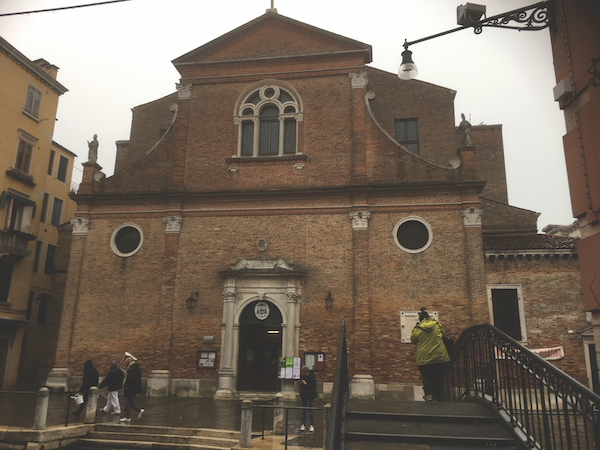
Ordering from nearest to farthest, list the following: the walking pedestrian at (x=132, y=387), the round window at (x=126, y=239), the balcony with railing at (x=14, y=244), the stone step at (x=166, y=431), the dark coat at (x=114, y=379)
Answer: the stone step at (x=166, y=431) < the walking pedestrian at (x=132, y=387) < the dark coat at (x=114, y=379) < the round window at (x=126, y=239) < the balcony with railing at (x=14, y=244)

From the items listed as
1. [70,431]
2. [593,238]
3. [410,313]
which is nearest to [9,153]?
[70,431]

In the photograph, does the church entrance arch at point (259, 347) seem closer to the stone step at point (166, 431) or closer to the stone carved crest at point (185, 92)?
the stone step at point (166, 431)

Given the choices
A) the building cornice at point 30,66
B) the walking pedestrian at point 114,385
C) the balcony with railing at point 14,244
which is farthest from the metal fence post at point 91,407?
the building cornice at point 30,66

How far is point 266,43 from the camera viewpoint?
2002 cm

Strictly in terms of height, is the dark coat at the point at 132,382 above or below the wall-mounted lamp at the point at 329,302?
below

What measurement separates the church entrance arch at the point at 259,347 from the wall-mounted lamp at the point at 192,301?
1.71 m

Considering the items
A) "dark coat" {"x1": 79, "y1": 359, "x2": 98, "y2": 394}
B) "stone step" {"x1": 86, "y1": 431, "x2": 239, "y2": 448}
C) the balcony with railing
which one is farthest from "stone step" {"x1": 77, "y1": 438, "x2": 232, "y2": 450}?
the balcony with railing

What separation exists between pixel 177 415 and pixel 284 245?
267 inches

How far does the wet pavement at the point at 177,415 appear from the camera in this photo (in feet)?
36.0

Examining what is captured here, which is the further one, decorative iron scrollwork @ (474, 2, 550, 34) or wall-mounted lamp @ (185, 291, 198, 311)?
wall-mounted lamp @ (185, 291, 198, 311)

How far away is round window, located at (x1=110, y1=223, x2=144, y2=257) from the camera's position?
1858 cm

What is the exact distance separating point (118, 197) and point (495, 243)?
13.6m

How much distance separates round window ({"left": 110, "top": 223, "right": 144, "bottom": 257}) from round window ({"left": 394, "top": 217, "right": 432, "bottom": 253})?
9.17 m

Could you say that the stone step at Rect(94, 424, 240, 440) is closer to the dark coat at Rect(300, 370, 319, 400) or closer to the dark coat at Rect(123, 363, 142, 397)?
the dark coat at Rect(123, 363, 142, 397)
